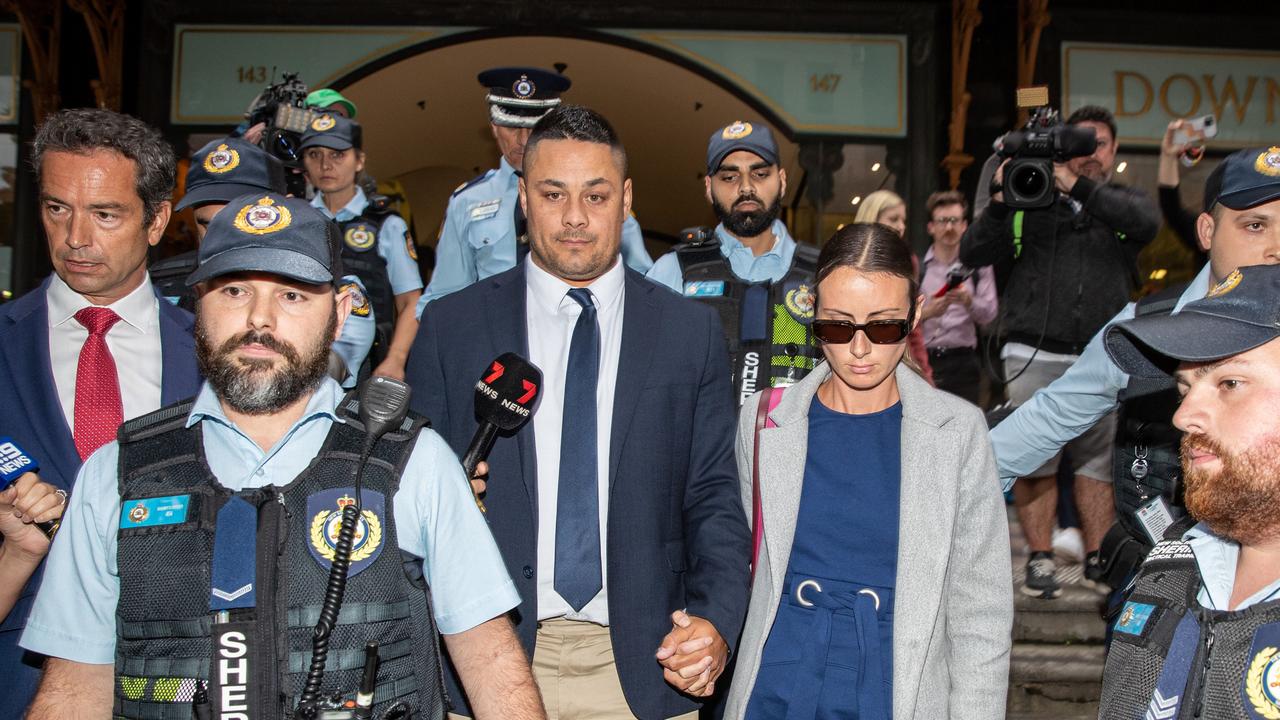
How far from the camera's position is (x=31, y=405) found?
308 centimetres

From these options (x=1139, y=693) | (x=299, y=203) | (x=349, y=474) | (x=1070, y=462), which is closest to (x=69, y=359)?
(x=299, y=203)

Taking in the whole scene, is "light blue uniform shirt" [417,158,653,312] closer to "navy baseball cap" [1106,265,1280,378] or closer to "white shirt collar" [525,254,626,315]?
"white shirt collar" [525,254,626,315]

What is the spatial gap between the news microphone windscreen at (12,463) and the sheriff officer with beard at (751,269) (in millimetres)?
2577

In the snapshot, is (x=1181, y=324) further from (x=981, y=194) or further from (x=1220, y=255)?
(x=981, y=194)

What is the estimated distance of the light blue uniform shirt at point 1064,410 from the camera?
3.52m

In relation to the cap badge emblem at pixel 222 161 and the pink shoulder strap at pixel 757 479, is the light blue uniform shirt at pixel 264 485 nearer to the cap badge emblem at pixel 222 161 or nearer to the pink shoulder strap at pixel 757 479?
the pink shoulder strap at pixel 757 479

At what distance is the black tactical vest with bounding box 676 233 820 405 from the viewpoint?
4.59 meters

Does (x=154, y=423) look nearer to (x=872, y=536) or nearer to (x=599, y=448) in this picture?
(x=599, y=448)

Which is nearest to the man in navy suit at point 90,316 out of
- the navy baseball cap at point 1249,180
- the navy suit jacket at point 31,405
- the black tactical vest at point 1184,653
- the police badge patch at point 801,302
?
the navy suit jacket at point 31,405

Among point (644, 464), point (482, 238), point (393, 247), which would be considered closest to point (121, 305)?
point (644, 464)

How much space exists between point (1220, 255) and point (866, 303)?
1151 mm

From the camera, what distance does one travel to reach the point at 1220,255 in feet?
11.5

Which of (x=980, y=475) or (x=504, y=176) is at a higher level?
(x=504, y=176)

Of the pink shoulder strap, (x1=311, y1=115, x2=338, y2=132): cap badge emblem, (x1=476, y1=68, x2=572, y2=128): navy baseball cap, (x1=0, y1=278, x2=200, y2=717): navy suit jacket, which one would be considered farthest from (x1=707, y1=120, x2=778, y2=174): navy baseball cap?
(x1=0, y1=278, x2=200, y2=717): navy suit jacket
